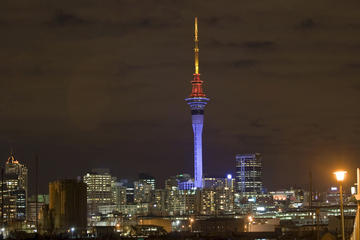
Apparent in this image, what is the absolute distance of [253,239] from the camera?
306 feet

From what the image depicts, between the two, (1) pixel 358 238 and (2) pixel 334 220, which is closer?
(1) pixel 358 238

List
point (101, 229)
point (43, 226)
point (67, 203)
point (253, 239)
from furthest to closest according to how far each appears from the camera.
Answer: point (67, 203)
point (101, 229)
point (43, 226)
point (253, 239)

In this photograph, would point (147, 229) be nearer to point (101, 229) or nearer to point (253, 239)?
point (101, 229)

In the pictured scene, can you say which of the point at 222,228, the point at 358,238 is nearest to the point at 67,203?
the point at 222,228

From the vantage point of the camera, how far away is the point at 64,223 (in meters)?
182

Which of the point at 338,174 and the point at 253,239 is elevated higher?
the point at 338,174

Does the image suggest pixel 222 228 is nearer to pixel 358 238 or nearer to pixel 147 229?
pixel 147 229

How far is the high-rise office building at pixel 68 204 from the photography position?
183m

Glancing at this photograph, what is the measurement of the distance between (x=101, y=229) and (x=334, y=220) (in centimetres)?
8022

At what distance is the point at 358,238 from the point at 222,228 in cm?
15180

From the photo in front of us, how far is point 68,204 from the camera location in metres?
184

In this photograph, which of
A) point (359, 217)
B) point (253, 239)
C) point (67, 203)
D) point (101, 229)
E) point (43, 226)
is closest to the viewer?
point (359, 217)

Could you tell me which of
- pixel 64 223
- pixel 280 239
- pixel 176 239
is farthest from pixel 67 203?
pixel 280 239

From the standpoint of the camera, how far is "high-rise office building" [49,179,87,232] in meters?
183
